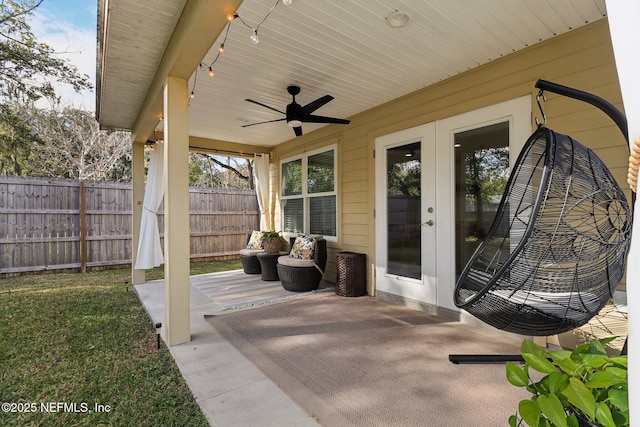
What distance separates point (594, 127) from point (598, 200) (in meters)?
1.24

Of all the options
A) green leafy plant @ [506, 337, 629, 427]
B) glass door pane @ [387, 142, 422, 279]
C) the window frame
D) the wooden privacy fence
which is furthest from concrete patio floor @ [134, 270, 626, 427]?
the wooden privacy fence

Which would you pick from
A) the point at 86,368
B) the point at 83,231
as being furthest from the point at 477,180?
the point at 83,231

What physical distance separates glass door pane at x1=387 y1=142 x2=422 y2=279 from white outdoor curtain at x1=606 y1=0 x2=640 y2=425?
3109mm

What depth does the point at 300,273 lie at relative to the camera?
4.39 meters

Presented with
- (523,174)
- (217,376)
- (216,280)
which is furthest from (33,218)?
(523,174)

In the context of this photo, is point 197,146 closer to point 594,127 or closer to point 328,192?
point 328,192

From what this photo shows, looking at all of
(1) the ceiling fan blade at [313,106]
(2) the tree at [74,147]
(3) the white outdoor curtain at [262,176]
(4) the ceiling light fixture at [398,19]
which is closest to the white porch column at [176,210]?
(1) the ceiling fan blade at [313,106]

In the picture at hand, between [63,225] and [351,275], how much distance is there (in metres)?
5.39

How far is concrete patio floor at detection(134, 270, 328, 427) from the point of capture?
1.68 m

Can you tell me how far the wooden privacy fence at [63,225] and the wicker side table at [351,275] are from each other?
3.32 metres

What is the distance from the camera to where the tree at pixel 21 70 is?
512 centimetres

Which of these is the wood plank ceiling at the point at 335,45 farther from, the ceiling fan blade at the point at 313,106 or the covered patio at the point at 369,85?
the ceiling fan blade at the point at 313,106

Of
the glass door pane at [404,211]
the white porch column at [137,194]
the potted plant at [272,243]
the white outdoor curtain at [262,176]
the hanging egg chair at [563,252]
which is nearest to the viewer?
the hanging egg chair at [563,252]

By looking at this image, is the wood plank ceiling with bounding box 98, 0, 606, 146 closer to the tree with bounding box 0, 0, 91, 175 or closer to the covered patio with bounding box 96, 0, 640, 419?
the covered patio with bounding box 96, 0, 640, 419
